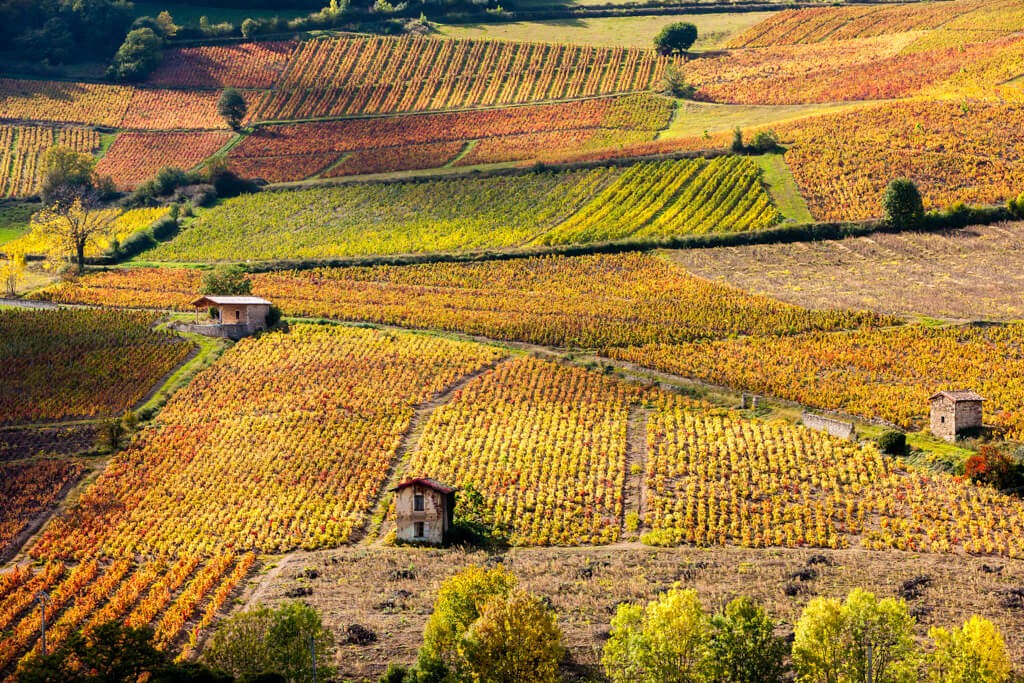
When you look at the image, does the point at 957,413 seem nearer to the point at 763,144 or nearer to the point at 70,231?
the point at 763,144

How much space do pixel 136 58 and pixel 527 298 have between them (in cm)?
8757

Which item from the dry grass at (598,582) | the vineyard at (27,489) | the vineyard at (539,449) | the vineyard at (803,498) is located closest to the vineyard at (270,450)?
the vineyard at (27,489)

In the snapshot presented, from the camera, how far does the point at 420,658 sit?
177 feet

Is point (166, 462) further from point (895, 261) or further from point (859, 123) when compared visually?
point (859, 123)

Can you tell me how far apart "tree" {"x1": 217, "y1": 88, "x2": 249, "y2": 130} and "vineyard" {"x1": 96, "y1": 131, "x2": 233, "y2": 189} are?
79.2 inches

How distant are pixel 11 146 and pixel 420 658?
11991 cm

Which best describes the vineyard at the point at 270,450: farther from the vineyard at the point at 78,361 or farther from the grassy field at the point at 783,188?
the grassy field at the point at 783,188

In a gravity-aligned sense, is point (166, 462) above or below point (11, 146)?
below

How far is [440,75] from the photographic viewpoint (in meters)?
171

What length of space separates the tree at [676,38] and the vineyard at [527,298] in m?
61.9

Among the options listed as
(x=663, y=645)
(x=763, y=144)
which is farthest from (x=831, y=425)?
(x=763, y=144)

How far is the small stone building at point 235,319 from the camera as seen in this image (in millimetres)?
101125

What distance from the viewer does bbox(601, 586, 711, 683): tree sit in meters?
52.3

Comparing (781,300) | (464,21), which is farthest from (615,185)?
(464,21)
